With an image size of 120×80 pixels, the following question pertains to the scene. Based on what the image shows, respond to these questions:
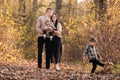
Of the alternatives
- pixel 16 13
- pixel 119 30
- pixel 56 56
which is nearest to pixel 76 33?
pixel 119 30

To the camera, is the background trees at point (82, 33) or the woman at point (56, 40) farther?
the background trees at point (82, 33)

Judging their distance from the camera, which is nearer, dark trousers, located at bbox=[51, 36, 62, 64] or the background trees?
dark trousers, located at bbox=[51, 36, 62, 64]

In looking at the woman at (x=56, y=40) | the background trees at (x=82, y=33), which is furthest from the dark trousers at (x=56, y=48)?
the background trees at (x=82, y=33)

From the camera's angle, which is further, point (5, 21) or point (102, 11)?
point (5, 21)

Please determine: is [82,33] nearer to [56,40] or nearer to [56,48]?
[56,48]

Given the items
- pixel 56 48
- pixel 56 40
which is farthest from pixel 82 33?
pixel 56 40

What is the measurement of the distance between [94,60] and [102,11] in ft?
25.0

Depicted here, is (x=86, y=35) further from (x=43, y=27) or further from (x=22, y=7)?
(x=22, y=7)

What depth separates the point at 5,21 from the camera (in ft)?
73.4

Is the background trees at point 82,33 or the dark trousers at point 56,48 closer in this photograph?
the dark trousers at point 56,48

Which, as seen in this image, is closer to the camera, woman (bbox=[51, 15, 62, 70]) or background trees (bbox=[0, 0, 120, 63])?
woman (bbox=[51, 15, 62, 70])

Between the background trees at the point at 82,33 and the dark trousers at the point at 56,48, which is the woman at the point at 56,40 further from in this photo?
the background trees at the point at 82,33

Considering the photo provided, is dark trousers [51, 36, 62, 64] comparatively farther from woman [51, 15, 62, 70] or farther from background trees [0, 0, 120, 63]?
background trees [0, 0, 120, 63]

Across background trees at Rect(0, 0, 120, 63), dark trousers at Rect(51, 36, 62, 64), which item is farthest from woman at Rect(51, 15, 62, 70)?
background trees at Rect(0, 0, 120, 63)
